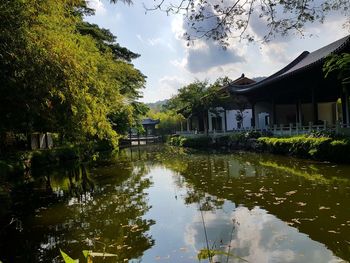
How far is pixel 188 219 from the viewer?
25.0 ft

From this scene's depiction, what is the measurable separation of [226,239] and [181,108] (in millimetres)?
33463

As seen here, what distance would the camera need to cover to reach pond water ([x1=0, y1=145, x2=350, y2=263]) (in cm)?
558

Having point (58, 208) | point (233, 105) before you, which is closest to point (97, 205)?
point (58, 208)

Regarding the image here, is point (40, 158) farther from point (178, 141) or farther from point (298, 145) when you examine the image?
point (178, 141)

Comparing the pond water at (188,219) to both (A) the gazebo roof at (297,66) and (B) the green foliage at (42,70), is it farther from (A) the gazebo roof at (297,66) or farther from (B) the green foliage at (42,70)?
(A) the gazebo roof at (297,66)

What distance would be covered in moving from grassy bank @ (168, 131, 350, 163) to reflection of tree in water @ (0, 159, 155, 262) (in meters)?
7.55

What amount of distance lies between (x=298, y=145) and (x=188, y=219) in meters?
12.2

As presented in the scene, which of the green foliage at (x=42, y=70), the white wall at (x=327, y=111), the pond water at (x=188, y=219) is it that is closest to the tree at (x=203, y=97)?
the white wall at (x=327, y=111)

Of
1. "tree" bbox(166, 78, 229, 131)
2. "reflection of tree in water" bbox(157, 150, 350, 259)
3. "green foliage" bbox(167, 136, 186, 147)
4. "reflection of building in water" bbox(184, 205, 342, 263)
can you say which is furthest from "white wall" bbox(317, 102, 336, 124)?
"reflection of building in water" bbox(184, 205, 342, 263)

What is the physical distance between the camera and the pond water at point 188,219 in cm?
558

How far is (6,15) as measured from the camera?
6738 mm

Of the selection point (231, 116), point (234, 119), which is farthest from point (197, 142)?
point (231, 116)

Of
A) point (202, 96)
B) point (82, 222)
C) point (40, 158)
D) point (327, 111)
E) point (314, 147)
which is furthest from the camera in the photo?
point (202, 96)

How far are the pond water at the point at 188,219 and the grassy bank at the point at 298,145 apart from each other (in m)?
1.48
